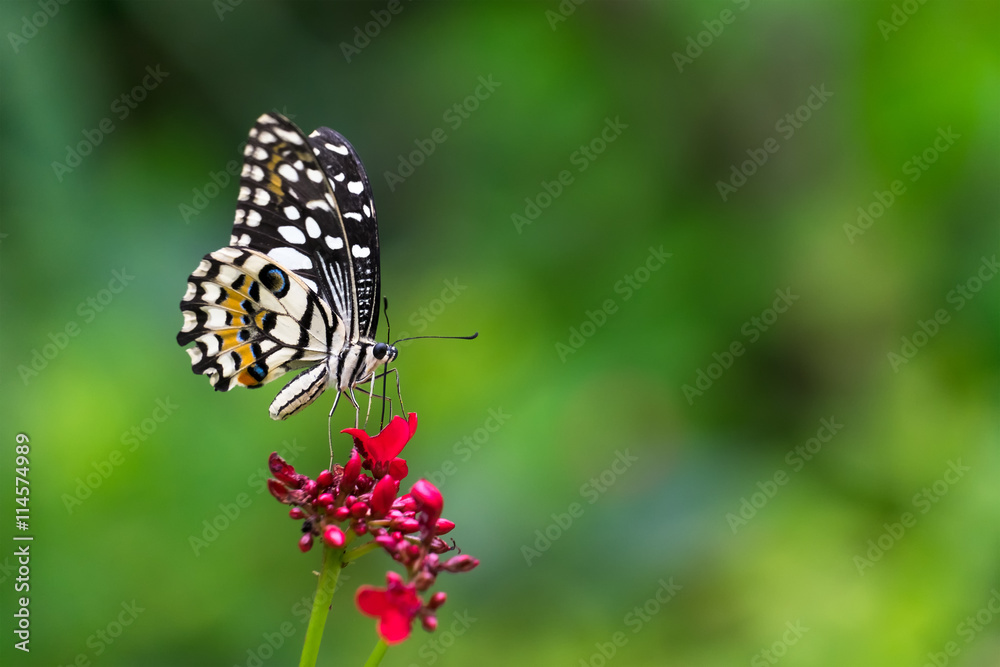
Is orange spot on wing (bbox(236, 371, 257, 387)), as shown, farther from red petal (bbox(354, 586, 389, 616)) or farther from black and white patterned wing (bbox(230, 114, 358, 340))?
red petal (bbox(354, 586, 389, 616))

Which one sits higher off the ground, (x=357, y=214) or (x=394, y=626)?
(x=357, y=214)

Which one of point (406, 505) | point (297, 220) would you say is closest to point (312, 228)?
point (297, 220)

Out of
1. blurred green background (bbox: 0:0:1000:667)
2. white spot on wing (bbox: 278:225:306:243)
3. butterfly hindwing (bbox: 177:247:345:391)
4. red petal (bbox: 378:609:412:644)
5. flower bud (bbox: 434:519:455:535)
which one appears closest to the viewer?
red petal (bbox: 378:609:412:644)

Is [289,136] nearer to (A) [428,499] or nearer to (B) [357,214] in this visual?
(B) [357,214]

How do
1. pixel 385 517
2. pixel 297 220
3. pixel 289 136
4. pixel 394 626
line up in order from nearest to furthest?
pixel 394 626 < pixel 385 517 < pixel 289 136 < pixel 297 220

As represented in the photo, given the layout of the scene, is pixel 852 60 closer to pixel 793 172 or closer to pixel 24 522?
pixel 793 172

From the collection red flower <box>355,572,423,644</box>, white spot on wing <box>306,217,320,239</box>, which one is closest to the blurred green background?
white spot on wing <box>306,217,320,239</box>

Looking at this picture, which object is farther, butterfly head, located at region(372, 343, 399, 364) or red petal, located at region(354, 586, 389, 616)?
butterfly head, located at region(372, 343, 399, 364)
